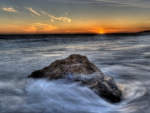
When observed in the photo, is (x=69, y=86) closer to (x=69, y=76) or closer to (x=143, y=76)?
(x=69, y=76)

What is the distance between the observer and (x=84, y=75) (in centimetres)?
464

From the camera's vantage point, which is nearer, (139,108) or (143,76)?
(139,108)

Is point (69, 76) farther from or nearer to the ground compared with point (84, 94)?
farther from the ground

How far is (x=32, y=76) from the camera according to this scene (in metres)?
5.68

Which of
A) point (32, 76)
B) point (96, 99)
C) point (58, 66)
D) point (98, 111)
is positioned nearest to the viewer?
point (98, 111)

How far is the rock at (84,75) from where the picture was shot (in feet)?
13.9

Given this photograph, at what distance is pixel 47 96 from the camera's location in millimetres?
4641

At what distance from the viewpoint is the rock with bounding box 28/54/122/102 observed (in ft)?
13.9

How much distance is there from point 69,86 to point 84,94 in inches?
19.9

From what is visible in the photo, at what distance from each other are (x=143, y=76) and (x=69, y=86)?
11.4 ft

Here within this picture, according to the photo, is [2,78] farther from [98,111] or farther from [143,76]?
[143,76]

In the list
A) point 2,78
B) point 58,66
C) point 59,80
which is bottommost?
point 2,78

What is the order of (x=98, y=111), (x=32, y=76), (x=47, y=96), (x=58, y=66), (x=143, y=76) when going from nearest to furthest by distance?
(x=98, y=111), (x=47, y=96), (x=58, y=66), (x=32, y=76), (x=143, y=76)

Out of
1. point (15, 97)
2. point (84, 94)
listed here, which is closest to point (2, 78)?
point (15, 97)
